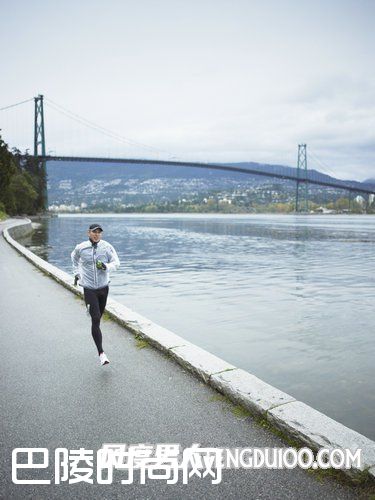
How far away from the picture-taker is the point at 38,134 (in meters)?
93.2

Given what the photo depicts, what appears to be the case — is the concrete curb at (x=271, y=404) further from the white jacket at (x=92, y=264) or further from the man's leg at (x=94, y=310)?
the white jacket at (x=92, y=264)

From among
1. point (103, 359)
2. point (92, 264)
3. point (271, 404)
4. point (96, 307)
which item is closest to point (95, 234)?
point (92, 264)

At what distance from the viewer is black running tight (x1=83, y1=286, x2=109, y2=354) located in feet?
17.6

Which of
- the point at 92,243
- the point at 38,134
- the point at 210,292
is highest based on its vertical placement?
the point at 38,134

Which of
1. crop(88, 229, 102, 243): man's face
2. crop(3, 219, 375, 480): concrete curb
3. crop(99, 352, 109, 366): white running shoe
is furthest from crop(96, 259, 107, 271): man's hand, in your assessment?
crop(3, 219, 375, 480): concrete curb

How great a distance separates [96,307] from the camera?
217 inches

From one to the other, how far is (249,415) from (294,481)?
38.5 inches

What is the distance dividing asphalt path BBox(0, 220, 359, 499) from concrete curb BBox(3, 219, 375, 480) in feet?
0.41

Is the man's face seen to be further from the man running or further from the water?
the water

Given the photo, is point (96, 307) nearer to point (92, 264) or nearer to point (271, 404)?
point (92, 264)

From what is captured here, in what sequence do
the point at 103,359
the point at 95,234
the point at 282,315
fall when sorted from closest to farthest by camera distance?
the point at 103,359 → the point at 95,234 → the point at 282,315

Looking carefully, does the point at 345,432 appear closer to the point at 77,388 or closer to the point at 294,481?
the point at 294,481

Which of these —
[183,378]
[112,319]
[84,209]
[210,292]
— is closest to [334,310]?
[210,292]

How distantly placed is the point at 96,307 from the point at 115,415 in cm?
177
